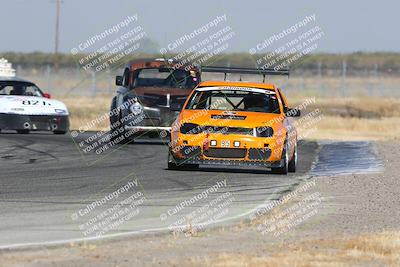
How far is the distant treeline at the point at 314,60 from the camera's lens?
10475 cm

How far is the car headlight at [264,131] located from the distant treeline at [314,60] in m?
78.9

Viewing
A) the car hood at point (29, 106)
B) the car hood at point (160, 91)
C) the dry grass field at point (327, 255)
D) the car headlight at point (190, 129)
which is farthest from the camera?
the car hood at point (29, 106)

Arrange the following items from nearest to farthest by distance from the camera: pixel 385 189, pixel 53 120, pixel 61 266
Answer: pixel 61 266 → pixel 385 189 → pixel 53 120

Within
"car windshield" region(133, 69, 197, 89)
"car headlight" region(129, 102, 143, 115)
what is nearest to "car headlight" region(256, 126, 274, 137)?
"car headlight" region(129, 102, 143, 115)

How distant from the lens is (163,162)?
19.8 m

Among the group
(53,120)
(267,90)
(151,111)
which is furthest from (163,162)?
(53,120)

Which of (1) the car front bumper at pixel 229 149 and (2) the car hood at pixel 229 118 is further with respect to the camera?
(2) the car hood at pixel 229 118

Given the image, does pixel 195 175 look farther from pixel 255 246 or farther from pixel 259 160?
pixel 255 246

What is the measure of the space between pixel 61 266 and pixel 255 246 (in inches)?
77.0

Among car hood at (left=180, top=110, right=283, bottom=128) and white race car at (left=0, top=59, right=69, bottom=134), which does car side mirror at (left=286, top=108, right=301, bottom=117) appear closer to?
car hood at (left=180, top=110, right=283, bottom=128)

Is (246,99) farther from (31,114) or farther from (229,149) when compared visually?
(31,114)

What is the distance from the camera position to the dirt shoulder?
936cm

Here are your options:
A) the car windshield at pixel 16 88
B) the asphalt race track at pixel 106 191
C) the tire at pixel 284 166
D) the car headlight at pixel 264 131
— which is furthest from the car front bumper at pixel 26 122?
the car headlight at pixel 264 131

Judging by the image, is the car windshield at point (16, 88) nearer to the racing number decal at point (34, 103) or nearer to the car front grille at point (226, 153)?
the racing number decal at point (34, 103)
